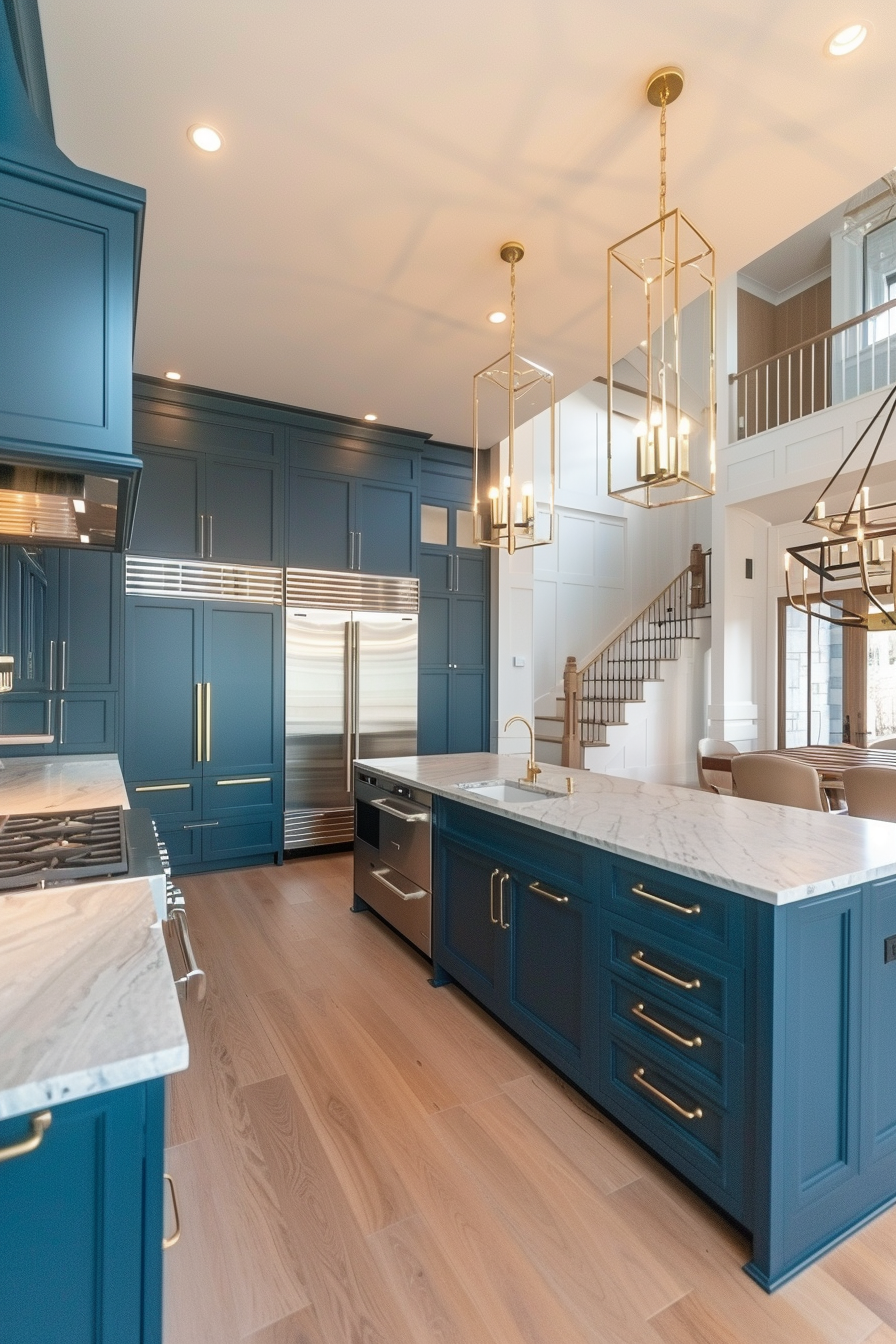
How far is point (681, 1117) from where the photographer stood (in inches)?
64.9

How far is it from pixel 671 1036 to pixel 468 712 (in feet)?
12.6

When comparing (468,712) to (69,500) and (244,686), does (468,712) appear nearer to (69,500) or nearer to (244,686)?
(244,686)

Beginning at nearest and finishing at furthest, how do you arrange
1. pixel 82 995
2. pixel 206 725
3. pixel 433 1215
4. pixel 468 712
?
pixel 82 995
pixel 433 1215
pixel 206 725
pixel 468 712

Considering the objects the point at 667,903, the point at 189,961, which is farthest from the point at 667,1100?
the point at 189,961

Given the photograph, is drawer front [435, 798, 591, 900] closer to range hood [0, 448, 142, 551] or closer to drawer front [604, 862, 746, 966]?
drawer front [604, 862, 746, 966]

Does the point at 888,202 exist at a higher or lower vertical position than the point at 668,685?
higher

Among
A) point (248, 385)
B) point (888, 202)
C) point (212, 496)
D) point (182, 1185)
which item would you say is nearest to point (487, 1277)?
point (182, 1185)

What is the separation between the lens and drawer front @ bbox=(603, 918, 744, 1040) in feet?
4.99

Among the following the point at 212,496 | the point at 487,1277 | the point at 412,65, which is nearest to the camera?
the point at 487,1277

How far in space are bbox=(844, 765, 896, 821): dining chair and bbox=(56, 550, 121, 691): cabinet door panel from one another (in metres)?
4.12

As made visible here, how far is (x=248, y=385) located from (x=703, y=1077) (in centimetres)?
433

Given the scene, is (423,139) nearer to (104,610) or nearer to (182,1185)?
(104,610)

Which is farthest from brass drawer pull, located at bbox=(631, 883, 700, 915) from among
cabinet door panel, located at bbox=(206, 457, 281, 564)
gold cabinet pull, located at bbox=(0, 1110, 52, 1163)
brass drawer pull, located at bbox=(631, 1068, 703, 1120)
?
cabinet door panel, located at bbox=(206, 457, 281, 564)

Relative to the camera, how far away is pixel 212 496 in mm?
4391
